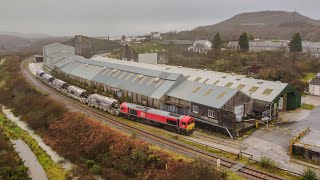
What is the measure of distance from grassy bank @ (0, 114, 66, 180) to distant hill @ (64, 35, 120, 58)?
212ft

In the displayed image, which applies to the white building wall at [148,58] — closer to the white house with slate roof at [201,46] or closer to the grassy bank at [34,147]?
the white house with slate roof at [201,46]

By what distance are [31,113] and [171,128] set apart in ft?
88.9

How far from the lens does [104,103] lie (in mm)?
52062

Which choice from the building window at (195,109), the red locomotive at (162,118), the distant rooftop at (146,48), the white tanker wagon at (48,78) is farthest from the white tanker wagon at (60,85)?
the distant rooftop at (146,48)

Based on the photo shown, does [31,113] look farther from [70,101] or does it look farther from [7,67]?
[7,67]

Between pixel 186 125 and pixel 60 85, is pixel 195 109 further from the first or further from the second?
pixel 60 85

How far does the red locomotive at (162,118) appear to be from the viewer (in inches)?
1577

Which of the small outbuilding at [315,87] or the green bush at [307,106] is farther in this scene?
the small outbuilding at [315,87]

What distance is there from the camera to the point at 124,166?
34.8 m

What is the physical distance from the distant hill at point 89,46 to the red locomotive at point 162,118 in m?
76.6

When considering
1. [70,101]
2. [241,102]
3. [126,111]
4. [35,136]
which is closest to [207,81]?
[241,102]

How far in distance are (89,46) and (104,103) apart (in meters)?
74.8

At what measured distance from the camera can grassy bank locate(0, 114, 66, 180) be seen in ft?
119

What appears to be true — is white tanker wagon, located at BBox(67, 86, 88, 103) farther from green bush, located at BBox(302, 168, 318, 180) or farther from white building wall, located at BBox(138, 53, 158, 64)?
green bush, located at BBox(302, 168, 318, 180)
